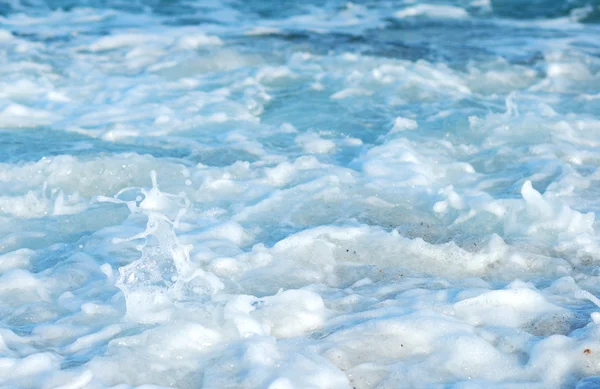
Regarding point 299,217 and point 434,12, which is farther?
point 434,12

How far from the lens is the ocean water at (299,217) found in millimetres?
3039

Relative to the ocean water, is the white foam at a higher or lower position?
higher

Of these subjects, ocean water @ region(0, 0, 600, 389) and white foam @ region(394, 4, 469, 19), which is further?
white foam @ region(394, 4, 469, 19)

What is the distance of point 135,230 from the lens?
168 inches

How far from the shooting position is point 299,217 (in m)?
4.45

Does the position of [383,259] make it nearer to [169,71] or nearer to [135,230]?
[135,230]

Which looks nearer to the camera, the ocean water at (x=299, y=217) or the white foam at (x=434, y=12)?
the ocean water at (x=299, y=217)

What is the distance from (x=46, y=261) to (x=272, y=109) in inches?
128

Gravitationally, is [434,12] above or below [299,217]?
above

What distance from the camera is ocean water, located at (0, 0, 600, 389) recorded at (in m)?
3.04

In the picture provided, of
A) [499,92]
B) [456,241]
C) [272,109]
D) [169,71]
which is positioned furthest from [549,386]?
[169,71]

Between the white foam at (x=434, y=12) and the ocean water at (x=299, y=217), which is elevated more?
the white foam at (x=434, y=12)

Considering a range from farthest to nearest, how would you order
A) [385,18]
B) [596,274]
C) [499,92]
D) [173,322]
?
[385,18] < [499,92] < [596,274] < [173,322]

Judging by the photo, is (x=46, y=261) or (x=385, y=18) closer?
(x=46, y=261)
